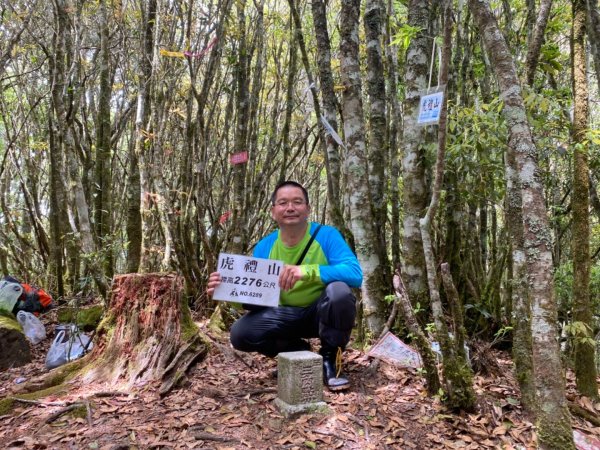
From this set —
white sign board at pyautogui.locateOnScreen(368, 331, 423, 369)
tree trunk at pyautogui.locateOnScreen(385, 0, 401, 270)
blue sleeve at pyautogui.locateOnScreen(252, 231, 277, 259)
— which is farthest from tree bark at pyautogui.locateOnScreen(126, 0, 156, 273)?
white sign board at pyautogui.locateOnScreen(368, 331, 423, 369)

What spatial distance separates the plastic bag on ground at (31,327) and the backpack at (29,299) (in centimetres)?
18

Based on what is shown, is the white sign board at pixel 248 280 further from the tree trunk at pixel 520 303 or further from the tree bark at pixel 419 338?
the tree trunk at pixel 520 303

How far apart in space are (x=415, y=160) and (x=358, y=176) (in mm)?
466

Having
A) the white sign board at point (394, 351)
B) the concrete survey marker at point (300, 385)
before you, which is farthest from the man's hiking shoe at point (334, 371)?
the white sign board at point (394, 351)

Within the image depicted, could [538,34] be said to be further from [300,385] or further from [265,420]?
[265,420]

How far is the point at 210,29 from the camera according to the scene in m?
5.12

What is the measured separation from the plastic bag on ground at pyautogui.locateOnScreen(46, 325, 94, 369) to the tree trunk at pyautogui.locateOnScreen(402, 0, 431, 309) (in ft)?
9.25

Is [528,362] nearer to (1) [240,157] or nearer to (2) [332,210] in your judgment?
(2) [332,210]

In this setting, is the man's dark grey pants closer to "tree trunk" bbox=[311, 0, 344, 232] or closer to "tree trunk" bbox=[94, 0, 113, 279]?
"tree trunk" bbox=[311, 0, 344, 232]

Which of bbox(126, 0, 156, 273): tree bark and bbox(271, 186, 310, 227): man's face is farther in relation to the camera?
bbox(126, 0, 156, 273): tree bark

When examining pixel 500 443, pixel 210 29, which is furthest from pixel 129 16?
pixel 500 443

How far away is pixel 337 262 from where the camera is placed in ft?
9.58

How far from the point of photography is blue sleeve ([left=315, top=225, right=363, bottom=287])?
111 inches

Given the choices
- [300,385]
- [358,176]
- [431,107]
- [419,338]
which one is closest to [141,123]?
[358,176]
